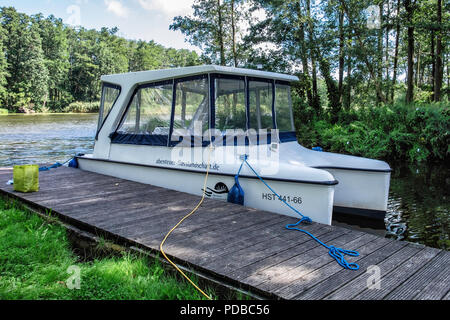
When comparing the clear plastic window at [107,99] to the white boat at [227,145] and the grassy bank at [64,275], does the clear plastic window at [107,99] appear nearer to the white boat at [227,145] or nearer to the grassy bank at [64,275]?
the white boat at [227,145]

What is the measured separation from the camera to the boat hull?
4.54 m

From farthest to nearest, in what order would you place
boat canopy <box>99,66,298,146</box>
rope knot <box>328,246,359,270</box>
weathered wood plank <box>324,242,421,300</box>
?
1. boat canopy <box>99,66,298,146</box>
2. rope knot <box>328,246,359,270</box>
3. weathered wood plank <box>324,242,421,300</box>

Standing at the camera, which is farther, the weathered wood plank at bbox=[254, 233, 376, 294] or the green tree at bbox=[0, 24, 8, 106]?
the green tree at bbox=[0, 24, 8, 106]

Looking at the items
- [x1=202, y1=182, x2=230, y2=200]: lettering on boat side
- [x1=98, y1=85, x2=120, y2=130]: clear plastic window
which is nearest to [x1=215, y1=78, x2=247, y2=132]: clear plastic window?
[x1=202, y1=182, x2=230, y2=200]: lettering on boat side

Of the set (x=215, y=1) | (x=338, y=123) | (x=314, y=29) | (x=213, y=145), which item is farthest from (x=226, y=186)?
(x=215, y=1)

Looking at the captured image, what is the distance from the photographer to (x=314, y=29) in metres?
16.4

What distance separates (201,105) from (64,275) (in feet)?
11.7

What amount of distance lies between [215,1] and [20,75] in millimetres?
46195

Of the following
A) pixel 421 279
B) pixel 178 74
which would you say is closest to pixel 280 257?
pixel 421 279

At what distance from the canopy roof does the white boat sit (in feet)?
0.06

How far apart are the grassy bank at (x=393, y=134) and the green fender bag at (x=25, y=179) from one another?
421 inches

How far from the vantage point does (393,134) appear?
1227 centimetres

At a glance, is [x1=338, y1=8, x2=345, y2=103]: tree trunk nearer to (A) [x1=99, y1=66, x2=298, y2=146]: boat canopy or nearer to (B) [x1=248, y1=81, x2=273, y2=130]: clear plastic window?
(A) [x1=99, y1=66, x2=298, y2=146]: boat canopy

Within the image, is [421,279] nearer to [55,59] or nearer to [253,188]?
[253,188]
